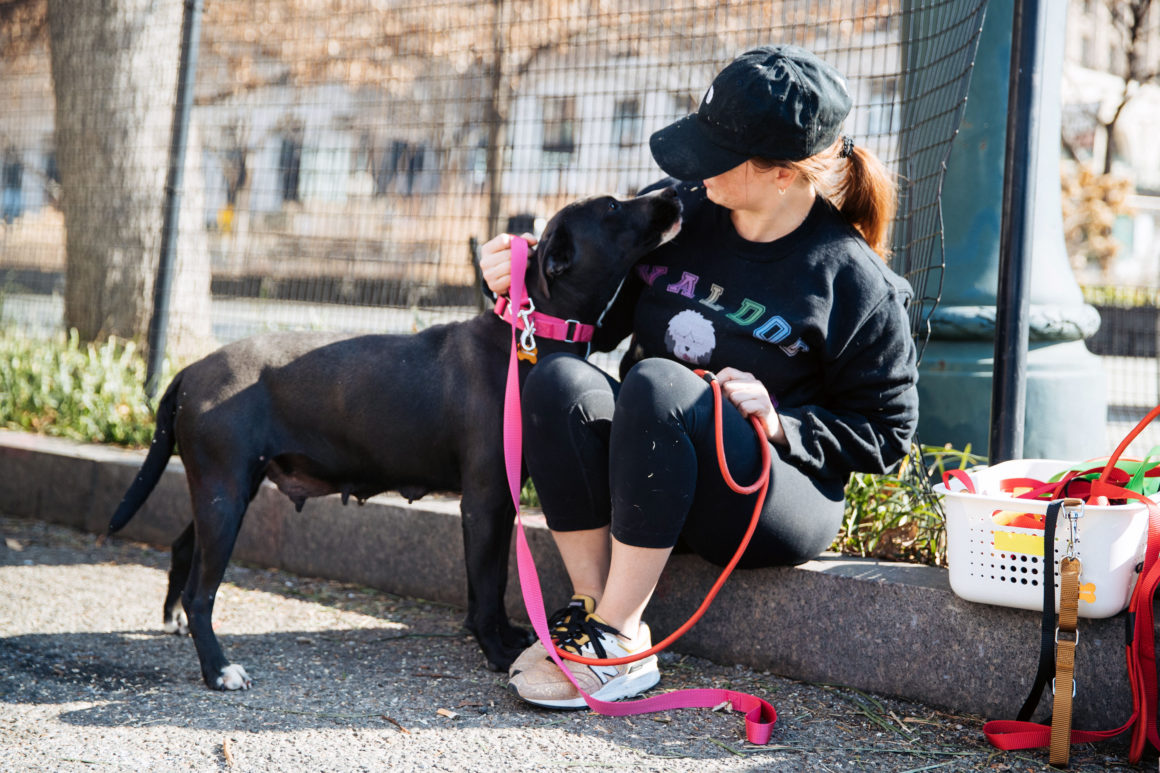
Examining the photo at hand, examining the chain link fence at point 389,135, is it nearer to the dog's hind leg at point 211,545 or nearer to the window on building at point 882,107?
the window on building at point 882,107

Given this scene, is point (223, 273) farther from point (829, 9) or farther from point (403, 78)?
point (829, 9)

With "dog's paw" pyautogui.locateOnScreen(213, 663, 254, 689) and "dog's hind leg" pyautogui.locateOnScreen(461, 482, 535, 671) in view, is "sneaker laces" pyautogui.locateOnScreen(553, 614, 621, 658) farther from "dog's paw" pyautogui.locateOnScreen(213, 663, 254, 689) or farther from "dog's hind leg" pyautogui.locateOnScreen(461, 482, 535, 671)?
"dog's paw" pyautogui.locateOnScreen(213, 663, 254, 689)

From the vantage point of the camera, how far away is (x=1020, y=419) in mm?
2621

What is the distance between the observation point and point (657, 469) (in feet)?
7.62

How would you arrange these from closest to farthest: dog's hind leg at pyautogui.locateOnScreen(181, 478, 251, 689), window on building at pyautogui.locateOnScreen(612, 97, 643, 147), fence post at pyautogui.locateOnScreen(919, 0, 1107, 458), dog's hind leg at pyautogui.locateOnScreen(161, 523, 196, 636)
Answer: dog's hind leg at pyautogui.locateOnScreen(181, 478, 251, 689) < dog's hind leg at pyautogui.locateOnScreen(161, 523, 196, 636) < fence post at pyautogui.locateOnScreen(919, 0, 1107, 458) < window on building at pyautogui.locateOnScreen(612, 97, 643, 147)

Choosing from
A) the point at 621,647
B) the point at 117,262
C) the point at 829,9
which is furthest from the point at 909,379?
the point at 117,262

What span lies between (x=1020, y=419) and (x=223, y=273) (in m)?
4.92

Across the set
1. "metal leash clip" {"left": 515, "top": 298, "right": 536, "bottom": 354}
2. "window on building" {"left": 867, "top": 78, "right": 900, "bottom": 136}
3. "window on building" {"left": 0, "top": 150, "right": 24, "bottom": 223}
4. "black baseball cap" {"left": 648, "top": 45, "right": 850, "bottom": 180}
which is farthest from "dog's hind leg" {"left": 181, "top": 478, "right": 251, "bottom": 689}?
"window on building" {"left": 0, "top": 150, "right": 24, "bottom": 223}

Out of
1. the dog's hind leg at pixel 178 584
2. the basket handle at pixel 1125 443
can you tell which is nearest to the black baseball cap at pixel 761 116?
the basket handle at pixel 1125 443

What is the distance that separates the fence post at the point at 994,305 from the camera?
10.6 feet

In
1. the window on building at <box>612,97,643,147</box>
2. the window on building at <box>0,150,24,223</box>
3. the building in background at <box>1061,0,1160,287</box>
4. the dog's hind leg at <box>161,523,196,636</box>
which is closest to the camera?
the dog's hind leg at <box>161,523,196,636</box>

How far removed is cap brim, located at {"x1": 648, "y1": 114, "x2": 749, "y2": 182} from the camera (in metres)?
2.48

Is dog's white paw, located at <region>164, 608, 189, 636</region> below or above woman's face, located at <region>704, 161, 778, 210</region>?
below

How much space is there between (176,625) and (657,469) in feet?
5.27
